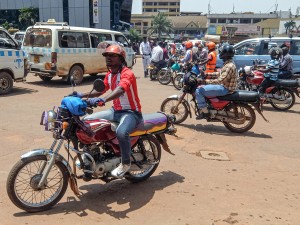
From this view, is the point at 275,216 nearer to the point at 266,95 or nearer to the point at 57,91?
the point at 266,95

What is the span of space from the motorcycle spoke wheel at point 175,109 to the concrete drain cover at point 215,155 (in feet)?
5.62

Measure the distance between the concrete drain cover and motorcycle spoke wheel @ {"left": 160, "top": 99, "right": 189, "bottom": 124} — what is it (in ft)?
5.62

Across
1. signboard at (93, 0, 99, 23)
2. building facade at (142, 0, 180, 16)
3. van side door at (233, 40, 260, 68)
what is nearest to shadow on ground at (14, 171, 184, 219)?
van side door at (233, 40, 260, 68)

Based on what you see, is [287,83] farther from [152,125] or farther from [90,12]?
[90,12]

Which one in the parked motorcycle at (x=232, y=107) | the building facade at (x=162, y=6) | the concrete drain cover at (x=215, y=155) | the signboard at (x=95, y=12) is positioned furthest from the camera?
the building facade at (x=162, y=6)

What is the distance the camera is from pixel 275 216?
368 cm

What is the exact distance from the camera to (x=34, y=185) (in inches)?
140

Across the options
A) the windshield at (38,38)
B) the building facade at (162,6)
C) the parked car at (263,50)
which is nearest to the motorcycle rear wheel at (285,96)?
the parked car at (263,50)

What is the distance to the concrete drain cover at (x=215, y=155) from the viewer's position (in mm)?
5541

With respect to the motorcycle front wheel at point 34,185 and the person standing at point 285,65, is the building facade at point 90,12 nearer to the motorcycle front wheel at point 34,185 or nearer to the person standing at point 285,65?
the person standing at point 285,65

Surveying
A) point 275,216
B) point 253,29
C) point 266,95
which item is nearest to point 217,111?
point 266,95

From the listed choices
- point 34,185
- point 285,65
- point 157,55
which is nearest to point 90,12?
point 157,55

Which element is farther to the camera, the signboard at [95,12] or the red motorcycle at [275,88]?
the signboard at [95,12]

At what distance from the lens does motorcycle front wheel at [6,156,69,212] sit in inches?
135
